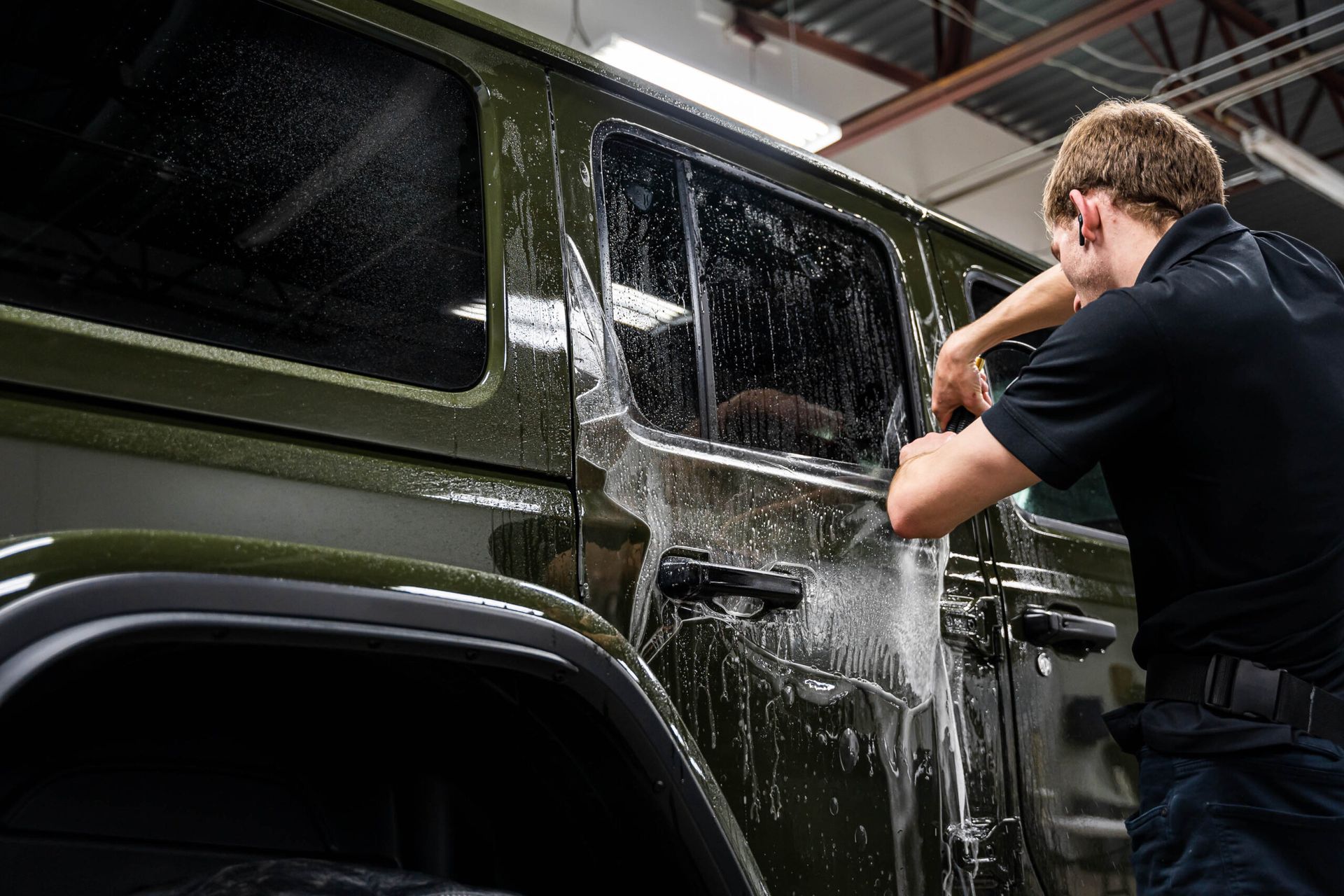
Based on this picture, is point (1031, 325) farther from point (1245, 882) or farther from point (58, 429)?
point (58, 429)

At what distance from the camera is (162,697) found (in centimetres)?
126

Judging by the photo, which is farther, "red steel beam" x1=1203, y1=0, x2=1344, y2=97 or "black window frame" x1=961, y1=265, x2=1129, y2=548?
"red steel beam" x1=1203, y1=0, x2=1344, y2=97

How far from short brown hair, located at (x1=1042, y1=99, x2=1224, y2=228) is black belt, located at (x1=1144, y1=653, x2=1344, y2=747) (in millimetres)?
758

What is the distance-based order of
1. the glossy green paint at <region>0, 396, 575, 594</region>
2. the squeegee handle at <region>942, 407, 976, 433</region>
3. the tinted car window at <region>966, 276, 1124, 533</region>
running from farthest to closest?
the tinted car window at <region>966, 276, 1124, 533</region> < the squeegee handle at <region>942, 407, 976, 433</region> < the glossy green paint at <region>0, 396, 575, 594</region>

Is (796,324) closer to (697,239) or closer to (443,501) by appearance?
(697,239)

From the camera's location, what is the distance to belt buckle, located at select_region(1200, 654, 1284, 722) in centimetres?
160

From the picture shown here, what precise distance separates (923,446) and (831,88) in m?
7.20

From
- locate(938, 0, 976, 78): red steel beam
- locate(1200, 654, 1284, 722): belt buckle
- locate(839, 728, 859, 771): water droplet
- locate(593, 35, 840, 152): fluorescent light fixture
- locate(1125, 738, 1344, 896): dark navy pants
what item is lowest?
locate(1125, 738, 1344, 896): dark navy pants

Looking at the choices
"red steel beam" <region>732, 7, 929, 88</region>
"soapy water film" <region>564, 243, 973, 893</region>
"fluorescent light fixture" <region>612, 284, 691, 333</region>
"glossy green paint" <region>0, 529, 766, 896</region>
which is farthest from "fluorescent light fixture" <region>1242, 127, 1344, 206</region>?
"glossy green paint" <region>0, 529, 766, 896</region>

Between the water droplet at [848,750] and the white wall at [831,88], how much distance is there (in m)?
4.63

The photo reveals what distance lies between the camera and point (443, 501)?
1.40 meters

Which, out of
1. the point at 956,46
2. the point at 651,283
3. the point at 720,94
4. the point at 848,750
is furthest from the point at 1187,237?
the point at 956,46

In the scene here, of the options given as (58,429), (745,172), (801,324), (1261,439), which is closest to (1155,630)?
(1261,439)

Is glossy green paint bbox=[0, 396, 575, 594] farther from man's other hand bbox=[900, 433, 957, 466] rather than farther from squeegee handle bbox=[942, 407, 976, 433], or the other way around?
squeegee handle bbox=[942, 407, 976, 433]
